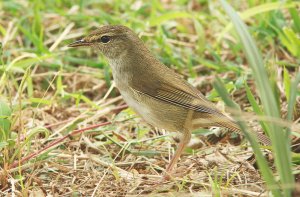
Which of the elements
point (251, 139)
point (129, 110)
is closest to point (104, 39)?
point (129, 110)

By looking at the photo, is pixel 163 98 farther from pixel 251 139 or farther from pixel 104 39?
pixel 251 139

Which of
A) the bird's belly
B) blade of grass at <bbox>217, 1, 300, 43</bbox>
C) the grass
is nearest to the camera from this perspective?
the grass

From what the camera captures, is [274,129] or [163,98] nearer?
[274,129]

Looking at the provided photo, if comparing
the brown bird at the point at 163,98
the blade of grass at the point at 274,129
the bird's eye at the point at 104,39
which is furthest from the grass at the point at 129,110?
the bird's eye at the point at 104,39

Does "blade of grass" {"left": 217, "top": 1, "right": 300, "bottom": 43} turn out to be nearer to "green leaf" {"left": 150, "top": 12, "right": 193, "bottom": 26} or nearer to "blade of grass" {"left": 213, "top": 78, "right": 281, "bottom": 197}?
"green leaf" {"left": 150, "top": 12, "right": 193, "bottom": 26}

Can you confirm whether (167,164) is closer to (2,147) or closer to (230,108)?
(2,147)

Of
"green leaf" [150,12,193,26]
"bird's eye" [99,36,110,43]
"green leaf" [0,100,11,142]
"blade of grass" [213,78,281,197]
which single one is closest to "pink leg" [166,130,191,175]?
"bird's eye" [99,36,110,43]

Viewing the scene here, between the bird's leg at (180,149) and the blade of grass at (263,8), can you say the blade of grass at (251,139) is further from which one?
the blade of grass at (263,8)
